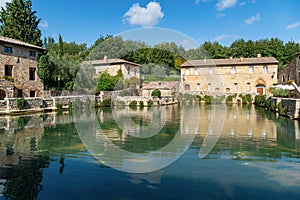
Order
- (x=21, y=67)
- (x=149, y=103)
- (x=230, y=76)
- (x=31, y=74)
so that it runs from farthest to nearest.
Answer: (x=230, y=76)
(x=149, y=103)
(x=31, y=74)
(x=21, y=67)

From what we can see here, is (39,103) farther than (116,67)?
No

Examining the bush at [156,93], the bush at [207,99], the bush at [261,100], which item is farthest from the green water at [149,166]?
the bush at [207,99]

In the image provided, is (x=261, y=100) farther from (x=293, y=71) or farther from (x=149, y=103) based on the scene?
(x=149, y=103)

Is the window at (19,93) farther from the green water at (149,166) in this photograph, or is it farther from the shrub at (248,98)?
the shrub at (248,98)

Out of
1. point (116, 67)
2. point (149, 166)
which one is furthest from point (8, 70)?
point (149, 166)

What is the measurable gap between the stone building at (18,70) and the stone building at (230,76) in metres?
21.3

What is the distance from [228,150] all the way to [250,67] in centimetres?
3394

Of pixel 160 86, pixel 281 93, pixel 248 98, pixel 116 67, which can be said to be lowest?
pixel 248 98

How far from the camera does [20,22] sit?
34156 mm

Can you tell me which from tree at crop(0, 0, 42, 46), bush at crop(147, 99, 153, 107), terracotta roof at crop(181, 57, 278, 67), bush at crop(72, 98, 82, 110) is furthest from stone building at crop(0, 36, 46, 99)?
terracotta roof at crop(181, 57, 278, 67)

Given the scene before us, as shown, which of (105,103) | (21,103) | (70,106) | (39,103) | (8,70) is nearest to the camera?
(21,103)

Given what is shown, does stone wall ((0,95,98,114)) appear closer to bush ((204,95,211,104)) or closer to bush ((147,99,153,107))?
bush ((147,99,153,107))

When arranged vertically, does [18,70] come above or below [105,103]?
above

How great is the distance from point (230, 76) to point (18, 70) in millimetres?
29803
